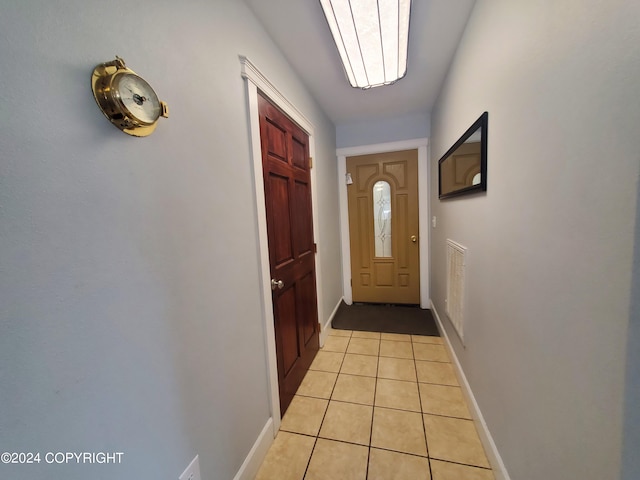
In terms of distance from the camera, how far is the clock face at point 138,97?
2.09ft

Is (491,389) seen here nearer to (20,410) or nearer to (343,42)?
(20,410)

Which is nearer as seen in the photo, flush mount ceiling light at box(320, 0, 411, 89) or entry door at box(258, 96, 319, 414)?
flush mount ceiling light at box(320, 0, 411, 89)

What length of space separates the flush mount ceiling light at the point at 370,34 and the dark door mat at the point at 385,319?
7.80ft

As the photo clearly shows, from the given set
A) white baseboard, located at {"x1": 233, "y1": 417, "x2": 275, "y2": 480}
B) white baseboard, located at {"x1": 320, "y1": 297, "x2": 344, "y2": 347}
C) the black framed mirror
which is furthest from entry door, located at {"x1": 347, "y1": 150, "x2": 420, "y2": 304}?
white baseboard, located at {"x1": 233, "y1": 417, "x2": 275, "y2": 480}

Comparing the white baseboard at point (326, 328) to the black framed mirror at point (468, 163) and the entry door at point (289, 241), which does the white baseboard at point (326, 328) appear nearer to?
the entry door at point (289, 241)

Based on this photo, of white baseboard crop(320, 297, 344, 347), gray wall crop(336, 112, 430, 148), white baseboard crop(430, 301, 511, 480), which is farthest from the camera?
gray wall crop(336, 112, 430, 148)

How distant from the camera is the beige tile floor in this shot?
1.25 m

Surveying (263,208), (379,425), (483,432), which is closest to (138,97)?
(263,208)

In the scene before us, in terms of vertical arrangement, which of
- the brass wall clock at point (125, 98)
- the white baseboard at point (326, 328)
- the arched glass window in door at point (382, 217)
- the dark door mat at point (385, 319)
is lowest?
the dark door mat at point (385, 319)

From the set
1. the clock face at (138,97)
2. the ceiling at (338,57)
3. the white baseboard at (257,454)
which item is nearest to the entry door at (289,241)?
the white baseboard at (257,454)

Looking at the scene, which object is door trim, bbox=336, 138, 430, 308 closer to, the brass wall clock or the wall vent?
the wall vent

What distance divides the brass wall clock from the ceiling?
39.6 inches

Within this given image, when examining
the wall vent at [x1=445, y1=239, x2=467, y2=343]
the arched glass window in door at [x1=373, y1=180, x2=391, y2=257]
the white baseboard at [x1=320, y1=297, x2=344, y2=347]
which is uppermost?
the arched glass window in door at [x1=373, y1=180, x2=391, y2=257]

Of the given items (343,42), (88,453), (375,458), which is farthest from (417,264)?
(88,453)
